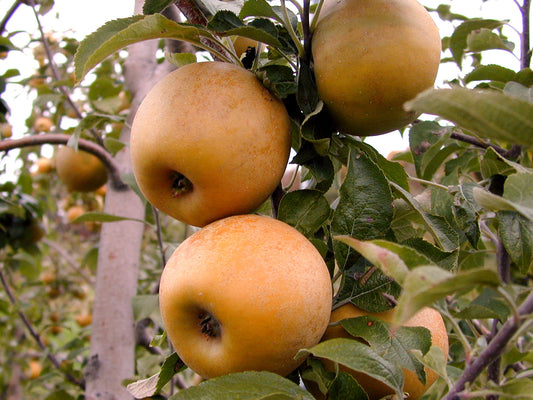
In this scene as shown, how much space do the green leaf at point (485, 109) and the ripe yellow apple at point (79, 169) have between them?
2.09 metres

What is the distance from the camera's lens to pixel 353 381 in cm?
68

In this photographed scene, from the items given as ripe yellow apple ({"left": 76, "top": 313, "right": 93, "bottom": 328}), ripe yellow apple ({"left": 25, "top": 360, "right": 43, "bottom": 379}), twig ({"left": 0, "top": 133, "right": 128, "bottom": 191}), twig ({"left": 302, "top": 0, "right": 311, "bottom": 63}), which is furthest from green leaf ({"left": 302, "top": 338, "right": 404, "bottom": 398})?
A: ripe yellow apple ({"left": 25, "top": 360, "right": 43, "bottom": 379})

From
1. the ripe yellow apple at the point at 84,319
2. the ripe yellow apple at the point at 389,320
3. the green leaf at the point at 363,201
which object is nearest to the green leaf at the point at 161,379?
the ripe yellow apple at the point at 389,320

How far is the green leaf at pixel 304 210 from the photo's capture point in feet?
2.73

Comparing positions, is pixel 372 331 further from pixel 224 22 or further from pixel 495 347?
pixel 224 22

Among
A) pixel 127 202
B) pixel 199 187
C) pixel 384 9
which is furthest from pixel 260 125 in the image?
pixel 127 202

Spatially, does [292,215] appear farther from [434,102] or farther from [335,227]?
[434,102]

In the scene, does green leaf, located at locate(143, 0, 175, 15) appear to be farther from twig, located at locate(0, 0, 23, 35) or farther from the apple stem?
twig, located at locate(0, 0, 23, 35)

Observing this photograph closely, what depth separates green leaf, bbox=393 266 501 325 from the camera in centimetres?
43

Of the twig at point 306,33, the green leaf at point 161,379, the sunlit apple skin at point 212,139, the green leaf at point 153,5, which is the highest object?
the green leaf at point 153,5

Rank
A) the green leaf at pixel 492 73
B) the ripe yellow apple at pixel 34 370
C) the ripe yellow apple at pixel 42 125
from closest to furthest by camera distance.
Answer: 1. the green leaf at pixel 492 73
2. the ripe yellow apple at pixel 42 125
3. the ripe yellow apple at pixel 34 370

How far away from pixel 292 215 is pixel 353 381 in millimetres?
281

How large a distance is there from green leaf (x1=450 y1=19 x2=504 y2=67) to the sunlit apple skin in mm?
850

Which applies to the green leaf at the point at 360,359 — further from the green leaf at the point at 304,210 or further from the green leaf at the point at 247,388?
the green leaf at the point at 304,210
